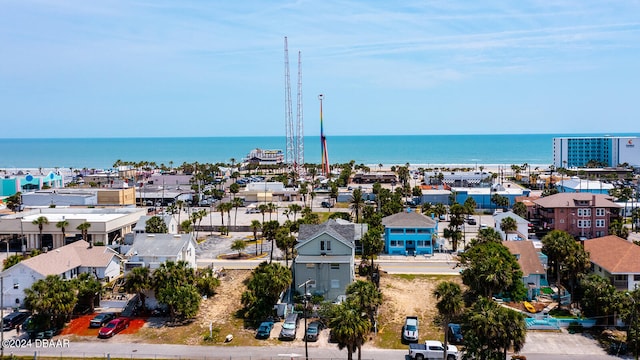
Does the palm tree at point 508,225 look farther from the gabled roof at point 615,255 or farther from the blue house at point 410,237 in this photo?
the gabled roof at point 615,255

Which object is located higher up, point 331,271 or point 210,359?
point 331,271

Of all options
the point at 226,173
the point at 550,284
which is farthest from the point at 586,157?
the point at 550,284

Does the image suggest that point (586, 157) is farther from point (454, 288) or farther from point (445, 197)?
point (454, 288)

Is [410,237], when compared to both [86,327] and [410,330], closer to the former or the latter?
[410,330]

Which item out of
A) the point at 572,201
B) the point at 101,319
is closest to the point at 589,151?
the point at 572,201

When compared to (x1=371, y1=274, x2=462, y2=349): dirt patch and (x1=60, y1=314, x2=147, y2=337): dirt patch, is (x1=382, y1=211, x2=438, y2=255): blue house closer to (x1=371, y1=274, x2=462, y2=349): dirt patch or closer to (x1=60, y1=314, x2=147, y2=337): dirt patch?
(x1=371, y1=274, x2=462, y2=349): dirt patch

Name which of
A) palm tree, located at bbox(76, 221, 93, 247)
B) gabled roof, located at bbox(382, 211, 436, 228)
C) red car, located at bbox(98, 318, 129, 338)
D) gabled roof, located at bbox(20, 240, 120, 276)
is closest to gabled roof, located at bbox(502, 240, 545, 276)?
gabled roof, located at bbox(382, 211, 436, 228)
